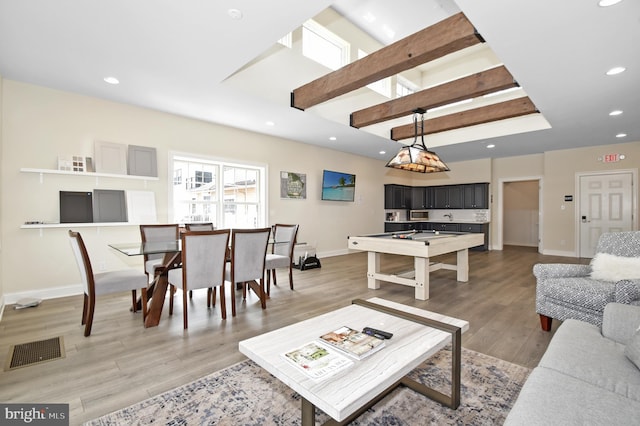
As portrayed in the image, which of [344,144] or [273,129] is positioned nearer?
[273,129]

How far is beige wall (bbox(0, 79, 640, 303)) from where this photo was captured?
143 inches

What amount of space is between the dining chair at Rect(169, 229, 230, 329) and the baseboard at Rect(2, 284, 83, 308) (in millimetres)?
1998

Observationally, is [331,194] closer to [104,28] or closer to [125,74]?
[125,74]

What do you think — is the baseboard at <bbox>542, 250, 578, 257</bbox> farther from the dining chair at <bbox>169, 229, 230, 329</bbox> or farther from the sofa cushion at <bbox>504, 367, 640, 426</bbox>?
the dining chair at <bbox>169, 229, 230, 329</bbox>

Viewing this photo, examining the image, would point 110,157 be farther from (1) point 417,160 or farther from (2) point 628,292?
(2) point 628,292

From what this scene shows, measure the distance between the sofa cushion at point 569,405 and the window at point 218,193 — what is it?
4.93 metres

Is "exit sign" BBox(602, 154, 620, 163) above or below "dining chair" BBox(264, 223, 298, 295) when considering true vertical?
above

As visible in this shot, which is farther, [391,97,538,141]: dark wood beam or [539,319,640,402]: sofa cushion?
[391,97,538,141]: dark wood beam

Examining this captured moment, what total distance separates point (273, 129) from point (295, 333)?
467 cm

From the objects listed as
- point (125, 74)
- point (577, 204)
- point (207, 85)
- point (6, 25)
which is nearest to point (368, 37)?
point (207, 85)

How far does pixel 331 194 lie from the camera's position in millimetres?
7387

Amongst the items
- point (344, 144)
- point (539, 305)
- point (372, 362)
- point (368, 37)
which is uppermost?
point (368, 37)

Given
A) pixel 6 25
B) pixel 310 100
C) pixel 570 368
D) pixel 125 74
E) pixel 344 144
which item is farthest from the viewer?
pixel 344 144

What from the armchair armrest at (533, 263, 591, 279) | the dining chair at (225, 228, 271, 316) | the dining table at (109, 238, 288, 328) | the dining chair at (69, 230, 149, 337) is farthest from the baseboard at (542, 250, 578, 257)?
the dining chair at (69, 230, 149, 337)
